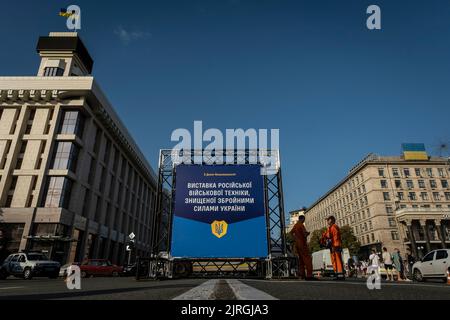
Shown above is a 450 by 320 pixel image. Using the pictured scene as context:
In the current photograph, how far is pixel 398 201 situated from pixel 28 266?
5502 cm

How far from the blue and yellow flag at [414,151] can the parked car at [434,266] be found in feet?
171

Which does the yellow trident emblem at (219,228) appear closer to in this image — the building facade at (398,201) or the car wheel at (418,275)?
the car wheel at (418,275)

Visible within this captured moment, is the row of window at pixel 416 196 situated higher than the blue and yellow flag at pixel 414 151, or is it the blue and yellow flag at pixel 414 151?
the blue and yellow flag at pixel 414 151

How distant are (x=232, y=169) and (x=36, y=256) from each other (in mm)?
13618

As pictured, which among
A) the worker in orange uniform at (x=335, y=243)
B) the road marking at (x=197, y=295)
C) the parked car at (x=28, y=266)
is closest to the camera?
the road marking at (x=197, y=295)

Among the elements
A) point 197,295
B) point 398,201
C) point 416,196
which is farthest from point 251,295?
point 416,196

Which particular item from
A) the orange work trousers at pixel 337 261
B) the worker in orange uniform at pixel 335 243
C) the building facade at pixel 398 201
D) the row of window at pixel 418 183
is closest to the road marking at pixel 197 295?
the worker in orange uniform at pixel 335 243

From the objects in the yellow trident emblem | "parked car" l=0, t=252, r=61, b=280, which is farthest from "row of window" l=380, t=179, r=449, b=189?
"parked car" l=0, t=252, r=61, b=280

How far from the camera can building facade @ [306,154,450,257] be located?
4784 cm

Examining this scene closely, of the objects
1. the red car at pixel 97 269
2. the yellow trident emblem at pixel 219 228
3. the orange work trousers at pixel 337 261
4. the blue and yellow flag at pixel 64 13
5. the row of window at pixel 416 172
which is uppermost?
the blue and yellow flag at pixel 64 13

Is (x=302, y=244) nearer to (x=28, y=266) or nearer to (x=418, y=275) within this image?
(x=418, y=275)

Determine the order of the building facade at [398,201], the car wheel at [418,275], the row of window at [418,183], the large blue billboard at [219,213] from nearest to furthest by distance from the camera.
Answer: the car wheel at [418,275], the large blue billboard at [219,213], the building facade at [398,201], the row of window at [418,183]

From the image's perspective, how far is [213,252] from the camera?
13922 mm

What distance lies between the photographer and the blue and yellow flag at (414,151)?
56562 mm
